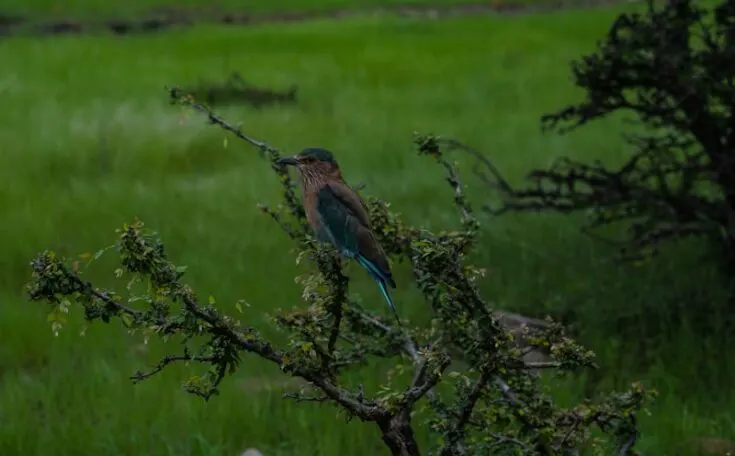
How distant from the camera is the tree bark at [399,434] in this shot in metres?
3.43

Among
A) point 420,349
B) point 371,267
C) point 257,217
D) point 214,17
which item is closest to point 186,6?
point 214,17

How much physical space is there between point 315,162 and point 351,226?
0.36m

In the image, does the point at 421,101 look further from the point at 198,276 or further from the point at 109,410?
the point at 109,410

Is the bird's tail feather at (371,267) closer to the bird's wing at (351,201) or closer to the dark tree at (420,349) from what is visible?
the bird's wing at (351,201)

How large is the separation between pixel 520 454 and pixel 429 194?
614 cm

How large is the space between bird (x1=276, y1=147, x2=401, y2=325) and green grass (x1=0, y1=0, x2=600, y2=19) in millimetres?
21384

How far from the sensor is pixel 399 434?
3.46 m

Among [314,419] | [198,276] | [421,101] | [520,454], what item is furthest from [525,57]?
[520,454]

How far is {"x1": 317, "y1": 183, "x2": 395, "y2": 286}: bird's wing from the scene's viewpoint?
400 cm

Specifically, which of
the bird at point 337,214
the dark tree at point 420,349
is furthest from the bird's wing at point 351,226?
the dark tree at point 420,349

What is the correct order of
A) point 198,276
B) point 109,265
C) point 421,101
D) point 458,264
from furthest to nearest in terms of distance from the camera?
point 421,101, point 109,265, point 198,276, point 458,264

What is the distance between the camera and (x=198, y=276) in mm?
7164

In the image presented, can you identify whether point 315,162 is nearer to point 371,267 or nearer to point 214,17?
point 371,267

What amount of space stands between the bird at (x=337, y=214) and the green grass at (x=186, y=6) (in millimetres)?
21384
